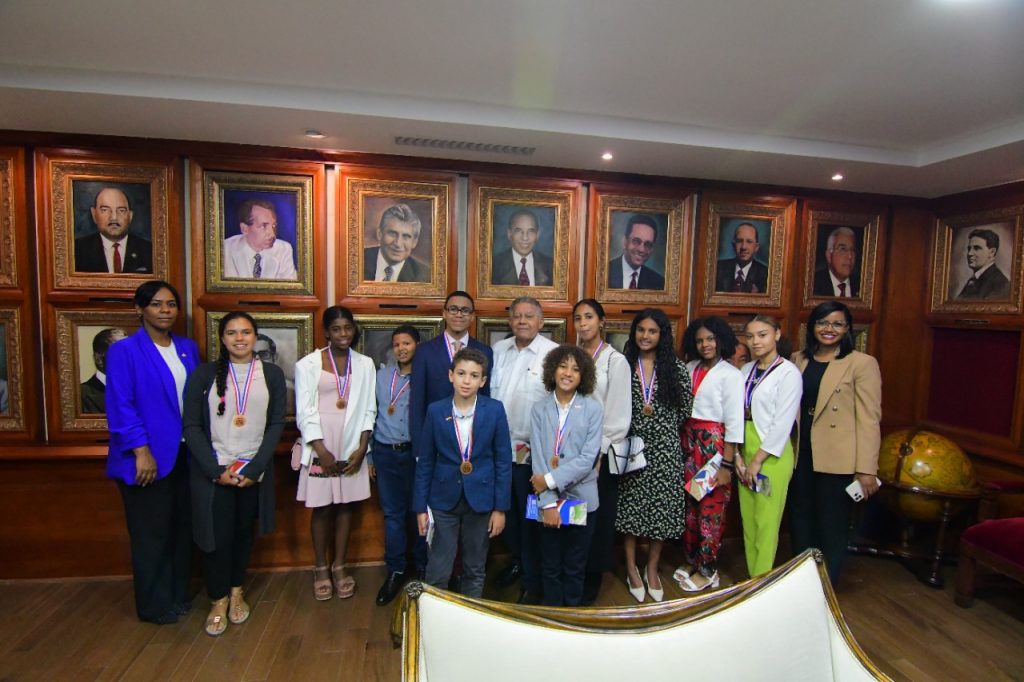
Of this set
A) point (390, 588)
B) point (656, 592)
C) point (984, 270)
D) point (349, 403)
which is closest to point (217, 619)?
point (390, 588)

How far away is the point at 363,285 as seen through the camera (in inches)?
143

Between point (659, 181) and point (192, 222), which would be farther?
point (659, 181)

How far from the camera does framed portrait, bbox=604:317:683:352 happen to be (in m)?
4.02

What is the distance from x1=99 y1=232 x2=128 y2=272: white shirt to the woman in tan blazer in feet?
14.8

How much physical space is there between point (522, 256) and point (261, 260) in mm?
1854

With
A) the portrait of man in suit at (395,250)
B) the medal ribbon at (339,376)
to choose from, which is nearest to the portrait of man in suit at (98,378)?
the medal ribbon at (339,376)

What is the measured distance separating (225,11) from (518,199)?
2168 millimetres

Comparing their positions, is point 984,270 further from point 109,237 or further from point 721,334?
point 109,237

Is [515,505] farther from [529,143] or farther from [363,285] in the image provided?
[529,143]

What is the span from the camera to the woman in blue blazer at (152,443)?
9.21ft

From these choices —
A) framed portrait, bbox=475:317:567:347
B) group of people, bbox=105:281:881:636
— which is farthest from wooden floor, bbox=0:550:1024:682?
framed portrait, bbox=475:317:567:347

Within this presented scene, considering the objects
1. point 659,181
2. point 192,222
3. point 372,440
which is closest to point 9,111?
point 192,222

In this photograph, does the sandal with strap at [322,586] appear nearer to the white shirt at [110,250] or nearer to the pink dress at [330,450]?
the pink dress at [330,450]

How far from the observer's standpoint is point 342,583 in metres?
3.26
